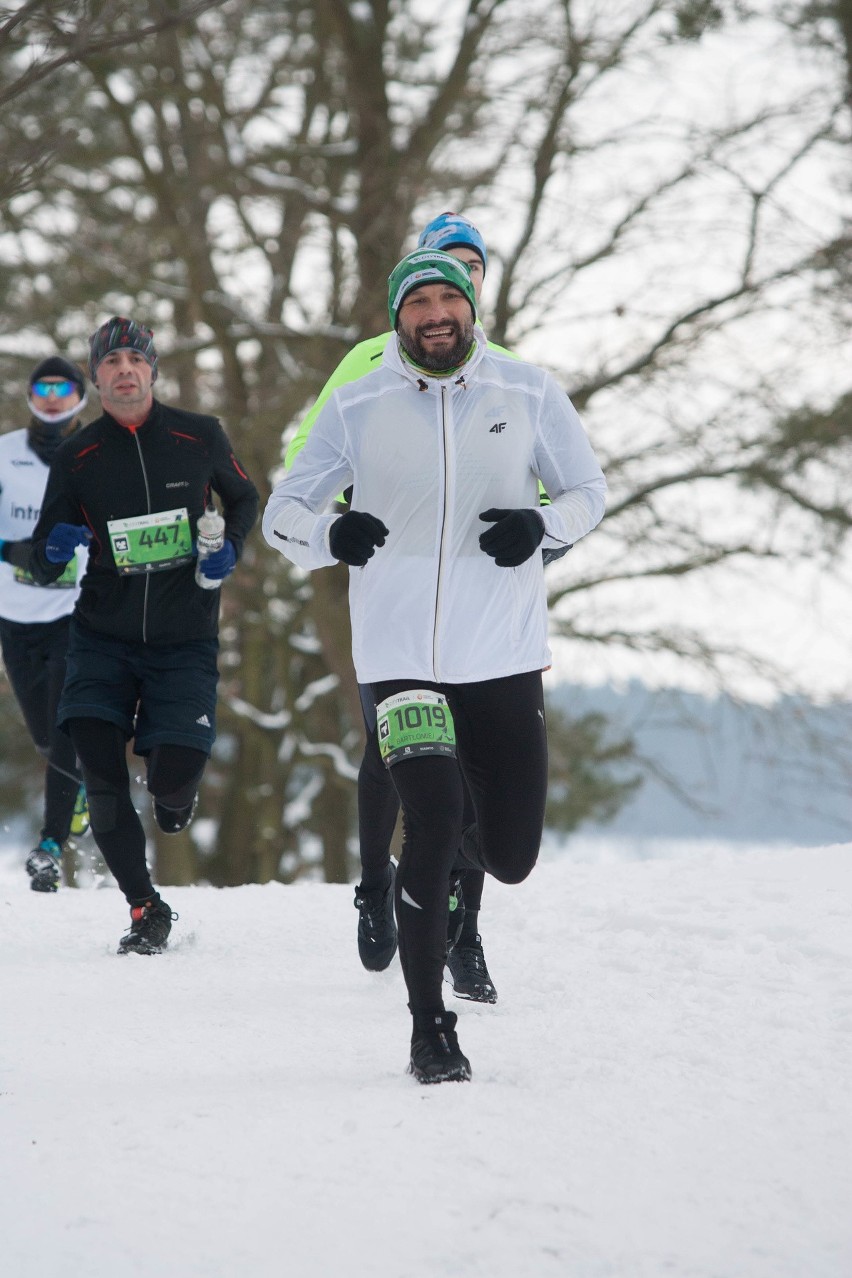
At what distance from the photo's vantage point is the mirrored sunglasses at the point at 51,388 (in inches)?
256

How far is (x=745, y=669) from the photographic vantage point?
1345 cm

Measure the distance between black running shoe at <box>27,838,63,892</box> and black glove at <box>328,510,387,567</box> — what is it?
3.70m

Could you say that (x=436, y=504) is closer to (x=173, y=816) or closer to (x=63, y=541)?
(x=63, y=541)

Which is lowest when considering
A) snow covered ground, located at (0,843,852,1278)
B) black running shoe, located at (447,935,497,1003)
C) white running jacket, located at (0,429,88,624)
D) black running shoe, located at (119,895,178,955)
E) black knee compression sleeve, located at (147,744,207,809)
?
snow covered ground, located at (0,843,852,1278)

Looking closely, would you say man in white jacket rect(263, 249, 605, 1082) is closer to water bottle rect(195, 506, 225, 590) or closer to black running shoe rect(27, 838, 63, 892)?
water bottle rect(195, 506, 225, 590)

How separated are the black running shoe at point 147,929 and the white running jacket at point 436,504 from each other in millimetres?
1668

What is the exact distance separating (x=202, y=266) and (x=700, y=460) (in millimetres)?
4854

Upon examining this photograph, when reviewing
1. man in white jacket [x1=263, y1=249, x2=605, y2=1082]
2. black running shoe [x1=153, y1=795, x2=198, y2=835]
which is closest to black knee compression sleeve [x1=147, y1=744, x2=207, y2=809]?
black running shoe [x1=153, y1=795, x2=198, y2=835]

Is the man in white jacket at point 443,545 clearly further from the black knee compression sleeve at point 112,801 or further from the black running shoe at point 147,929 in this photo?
the black running shoe at point 147,929

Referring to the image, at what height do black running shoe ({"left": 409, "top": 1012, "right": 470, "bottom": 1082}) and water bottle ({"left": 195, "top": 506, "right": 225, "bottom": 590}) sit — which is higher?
water bottle ({"left": 195, "top": 506, "right": 225, "bottom": 590})

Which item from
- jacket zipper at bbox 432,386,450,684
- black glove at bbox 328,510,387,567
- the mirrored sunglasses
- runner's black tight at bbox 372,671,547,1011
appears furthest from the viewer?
the mirrored sunglasses

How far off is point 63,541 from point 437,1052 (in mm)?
2485

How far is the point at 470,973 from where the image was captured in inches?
170

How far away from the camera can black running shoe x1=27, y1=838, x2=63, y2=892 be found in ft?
22.0
